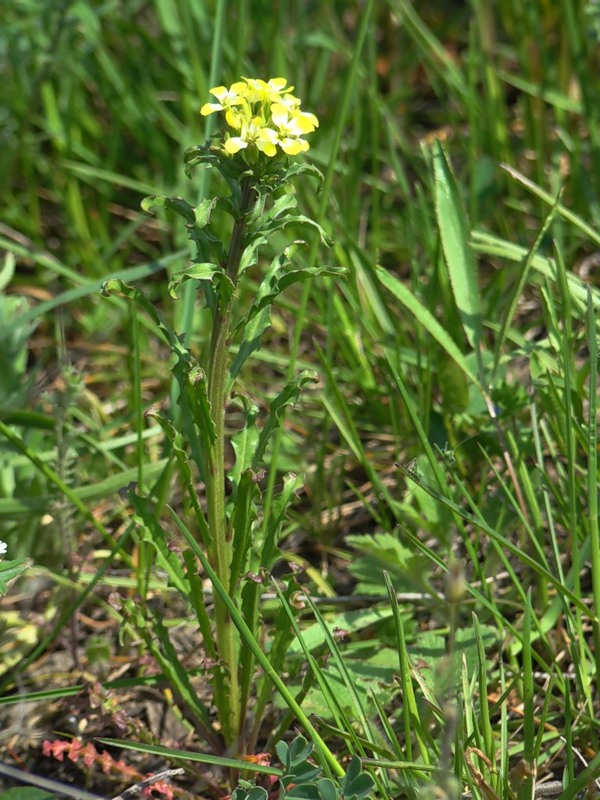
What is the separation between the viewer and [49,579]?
2023 millimetres

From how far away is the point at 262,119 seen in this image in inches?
54.1

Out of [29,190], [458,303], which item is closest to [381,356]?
[458,303]

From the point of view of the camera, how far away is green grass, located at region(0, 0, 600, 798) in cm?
159

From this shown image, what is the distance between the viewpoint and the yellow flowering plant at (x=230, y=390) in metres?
1.38

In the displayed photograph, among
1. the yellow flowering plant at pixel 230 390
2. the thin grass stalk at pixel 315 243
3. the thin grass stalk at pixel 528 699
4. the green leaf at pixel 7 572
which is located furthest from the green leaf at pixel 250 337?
the thin grass stalk at pixel 528 699

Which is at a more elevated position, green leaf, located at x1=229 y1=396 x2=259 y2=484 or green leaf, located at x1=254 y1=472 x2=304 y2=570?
green leaf, located at x1=229 y1=396 x2=259 y2=484

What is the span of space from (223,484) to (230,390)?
15 centimetres

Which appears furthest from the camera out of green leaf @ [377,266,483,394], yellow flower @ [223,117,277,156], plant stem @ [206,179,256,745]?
green leaf @ [377,266,483,394]

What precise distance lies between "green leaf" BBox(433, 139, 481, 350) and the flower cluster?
64 centimetres

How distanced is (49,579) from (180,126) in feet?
5.26

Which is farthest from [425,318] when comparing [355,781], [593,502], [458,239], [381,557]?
[355,781]

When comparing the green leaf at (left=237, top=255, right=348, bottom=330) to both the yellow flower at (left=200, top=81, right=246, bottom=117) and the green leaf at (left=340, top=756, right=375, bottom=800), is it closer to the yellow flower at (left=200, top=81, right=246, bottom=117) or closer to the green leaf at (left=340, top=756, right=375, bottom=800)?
the yellow flower at (left=200, top=81, right=246, bottom=117)

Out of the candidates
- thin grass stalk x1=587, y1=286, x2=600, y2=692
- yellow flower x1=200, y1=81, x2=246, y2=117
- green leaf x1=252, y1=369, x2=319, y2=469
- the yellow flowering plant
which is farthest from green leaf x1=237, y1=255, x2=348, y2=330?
thin grass stalk x1=587, y1=286, x2=600, y2=692

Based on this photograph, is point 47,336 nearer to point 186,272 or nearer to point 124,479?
point 124,479
